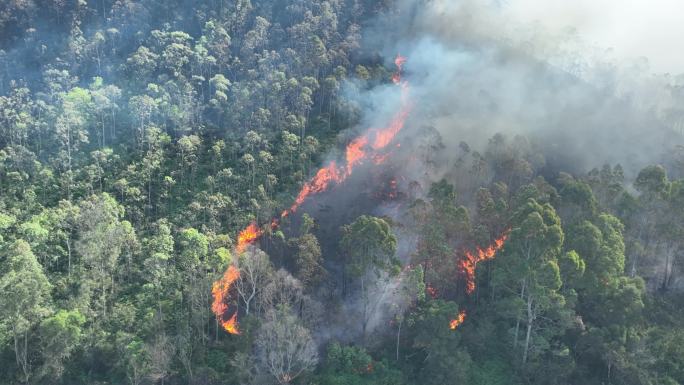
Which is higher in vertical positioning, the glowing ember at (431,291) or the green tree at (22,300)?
the glowing ember at (431,291)

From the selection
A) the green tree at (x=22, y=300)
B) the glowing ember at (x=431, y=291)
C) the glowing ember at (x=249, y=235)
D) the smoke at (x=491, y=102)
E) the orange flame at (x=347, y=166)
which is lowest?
the green tree at (x=22, y=300)

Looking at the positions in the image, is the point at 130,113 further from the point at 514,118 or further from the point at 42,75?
the point at 514,118

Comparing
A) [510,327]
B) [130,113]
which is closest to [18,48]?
[130,113]

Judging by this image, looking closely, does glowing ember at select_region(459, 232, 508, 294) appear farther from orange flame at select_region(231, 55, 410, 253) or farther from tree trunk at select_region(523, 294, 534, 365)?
orange flame at select_region(231, 55, 410, 253)

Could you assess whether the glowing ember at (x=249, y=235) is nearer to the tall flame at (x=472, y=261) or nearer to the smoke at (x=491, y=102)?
the smoke at (x=491, y=102)

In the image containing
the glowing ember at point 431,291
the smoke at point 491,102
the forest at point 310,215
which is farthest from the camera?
the smoke at point 491,102

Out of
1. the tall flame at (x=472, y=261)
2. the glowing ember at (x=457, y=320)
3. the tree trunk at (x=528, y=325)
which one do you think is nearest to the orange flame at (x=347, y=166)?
the tall flame at (x=472, y=261)

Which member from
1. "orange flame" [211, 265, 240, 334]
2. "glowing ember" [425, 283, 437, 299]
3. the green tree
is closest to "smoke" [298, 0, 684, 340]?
"glowing ember" [425, 283, 437, 299]
